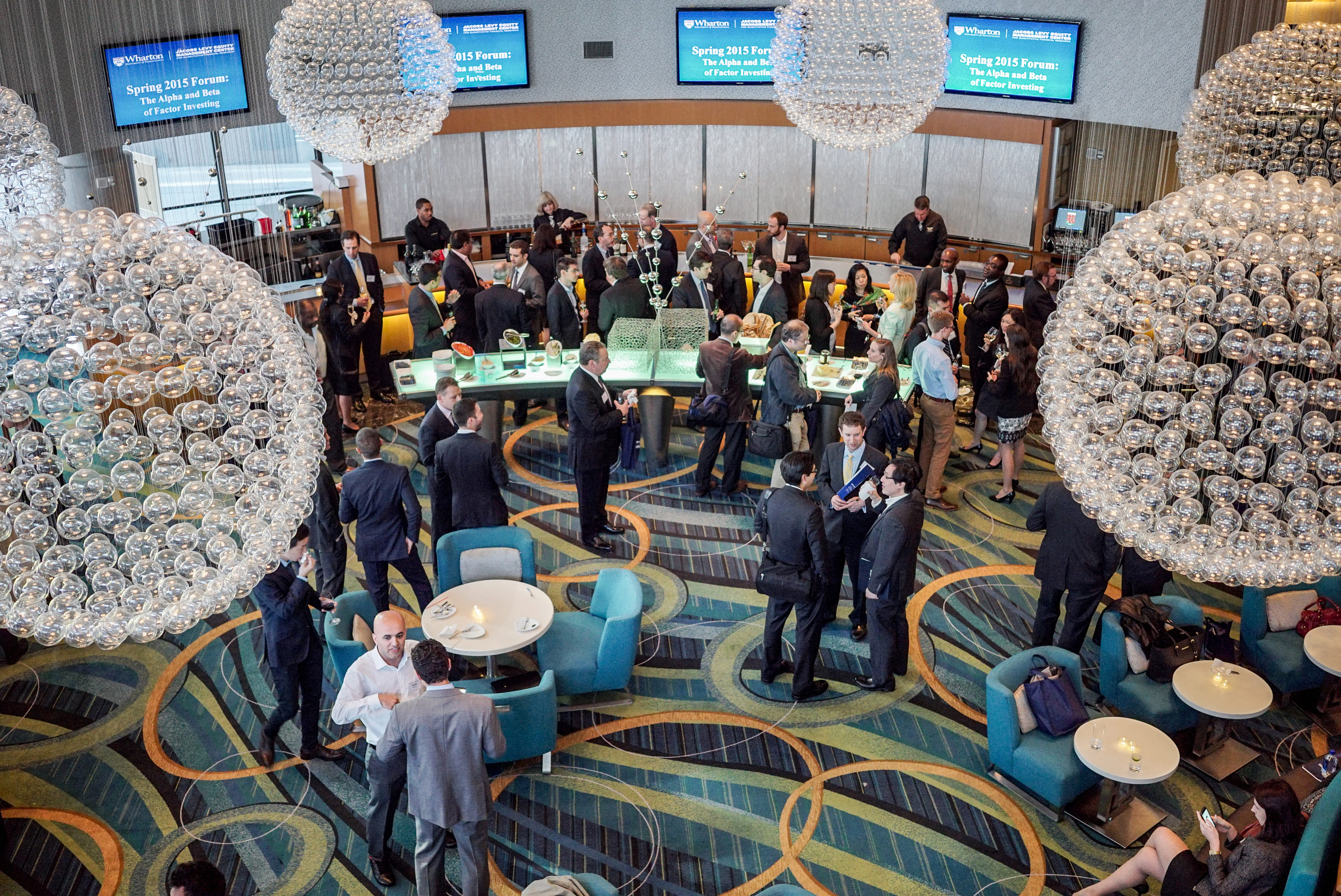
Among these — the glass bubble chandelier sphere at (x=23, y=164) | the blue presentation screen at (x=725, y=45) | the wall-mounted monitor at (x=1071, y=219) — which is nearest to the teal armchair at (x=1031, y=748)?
the glass bubble chandelier sphere at (x=23, y=164)

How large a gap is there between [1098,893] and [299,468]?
447 cm

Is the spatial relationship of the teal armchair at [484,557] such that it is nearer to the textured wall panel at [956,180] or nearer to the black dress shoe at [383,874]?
the black dress shoe at [383,874]

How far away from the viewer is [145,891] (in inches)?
252

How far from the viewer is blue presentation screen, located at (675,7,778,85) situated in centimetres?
1449

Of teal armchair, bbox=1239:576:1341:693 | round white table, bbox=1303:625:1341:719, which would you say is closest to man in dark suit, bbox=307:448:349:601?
teal armchair, bbox=1239:576:1341:693

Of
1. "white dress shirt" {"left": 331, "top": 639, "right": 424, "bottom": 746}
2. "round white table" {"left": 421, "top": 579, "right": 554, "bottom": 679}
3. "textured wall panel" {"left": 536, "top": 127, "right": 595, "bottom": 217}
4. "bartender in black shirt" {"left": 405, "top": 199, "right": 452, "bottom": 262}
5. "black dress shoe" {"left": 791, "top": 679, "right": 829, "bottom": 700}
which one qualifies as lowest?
"black dress shoe" {"left": 791, "top": 679, "right": 829, "bottom": 700}

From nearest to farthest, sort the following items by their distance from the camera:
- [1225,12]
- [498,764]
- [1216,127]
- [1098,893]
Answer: [1098,893] → [498,764] → [1216,127] → [1225,12]

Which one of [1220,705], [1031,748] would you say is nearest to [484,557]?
[1031,748]

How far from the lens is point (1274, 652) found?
779 centimetres

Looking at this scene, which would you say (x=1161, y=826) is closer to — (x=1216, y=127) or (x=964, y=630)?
(x=964, y=630)

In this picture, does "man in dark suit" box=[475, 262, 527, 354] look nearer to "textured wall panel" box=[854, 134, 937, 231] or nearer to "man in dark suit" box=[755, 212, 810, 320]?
"man in dark suit" box=[755, 212, 810, 320]

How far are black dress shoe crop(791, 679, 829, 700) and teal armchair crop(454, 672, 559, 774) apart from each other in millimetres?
1655

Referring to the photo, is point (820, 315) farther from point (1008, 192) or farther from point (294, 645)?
point (294, 645)

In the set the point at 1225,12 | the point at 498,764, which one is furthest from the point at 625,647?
the point at 1225,12
